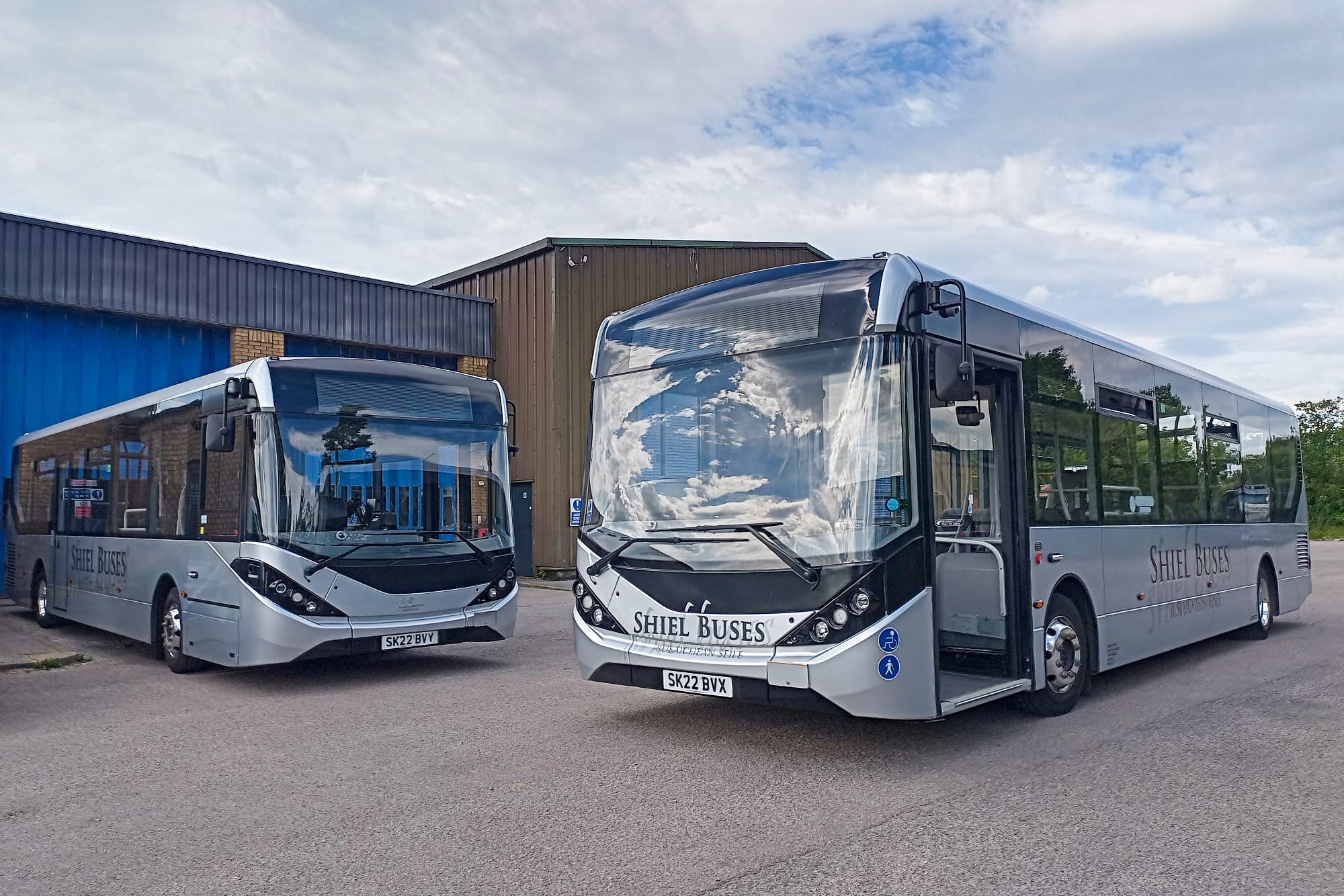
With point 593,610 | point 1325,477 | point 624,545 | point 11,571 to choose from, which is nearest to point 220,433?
point 593,610

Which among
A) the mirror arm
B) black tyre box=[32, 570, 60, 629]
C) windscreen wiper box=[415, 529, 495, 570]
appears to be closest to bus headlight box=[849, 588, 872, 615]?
the mirror arm

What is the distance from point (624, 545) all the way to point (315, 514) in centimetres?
353

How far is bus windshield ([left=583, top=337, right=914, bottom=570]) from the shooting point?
6047 millimetres

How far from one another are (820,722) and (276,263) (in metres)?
17.2

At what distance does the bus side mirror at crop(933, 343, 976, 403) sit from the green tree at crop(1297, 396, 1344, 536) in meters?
59.5

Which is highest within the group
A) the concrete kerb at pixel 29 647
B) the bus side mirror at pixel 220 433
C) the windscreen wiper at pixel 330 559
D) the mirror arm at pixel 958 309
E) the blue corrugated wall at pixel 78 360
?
the blue corrugated wall at pixel 78 360

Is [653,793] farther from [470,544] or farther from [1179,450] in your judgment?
[1179,450]

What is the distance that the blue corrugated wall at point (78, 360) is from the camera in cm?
1848

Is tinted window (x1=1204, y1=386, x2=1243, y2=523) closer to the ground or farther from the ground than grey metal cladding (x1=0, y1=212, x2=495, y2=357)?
closer to the ground

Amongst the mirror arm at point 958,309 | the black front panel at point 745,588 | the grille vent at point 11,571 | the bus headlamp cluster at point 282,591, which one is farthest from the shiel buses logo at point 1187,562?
the grille vent at point 11,571

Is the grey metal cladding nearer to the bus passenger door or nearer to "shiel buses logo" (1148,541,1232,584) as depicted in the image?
the bus passenger door

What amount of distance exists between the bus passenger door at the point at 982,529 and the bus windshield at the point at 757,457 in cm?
94

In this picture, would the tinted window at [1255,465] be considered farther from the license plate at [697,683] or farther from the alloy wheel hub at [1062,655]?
the license plate at [697,683]

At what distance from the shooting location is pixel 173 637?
10484 millimetres
